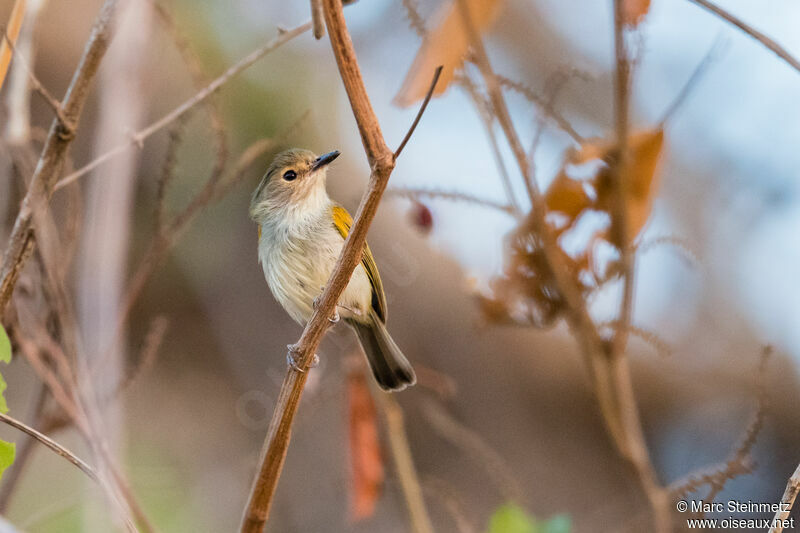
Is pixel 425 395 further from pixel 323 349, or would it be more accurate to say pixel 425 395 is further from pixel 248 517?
pixel 248 517

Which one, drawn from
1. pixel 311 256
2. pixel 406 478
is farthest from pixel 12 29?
pixel 406 478

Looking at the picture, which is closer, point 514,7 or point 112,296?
point 112,296

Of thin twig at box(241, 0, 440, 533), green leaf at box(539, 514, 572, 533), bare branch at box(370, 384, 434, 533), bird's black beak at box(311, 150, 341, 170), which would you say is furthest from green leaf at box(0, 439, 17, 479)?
green leaf at box(539, 514, 572, 533)

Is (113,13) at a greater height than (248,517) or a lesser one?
greater

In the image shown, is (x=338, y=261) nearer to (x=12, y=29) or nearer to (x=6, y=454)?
(x=6, y=454)

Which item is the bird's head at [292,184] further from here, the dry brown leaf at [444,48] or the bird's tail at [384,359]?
the bird's tail at [384,359]

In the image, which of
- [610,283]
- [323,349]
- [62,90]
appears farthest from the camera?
[62,90]

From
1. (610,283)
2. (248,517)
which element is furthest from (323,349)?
(248,517)
